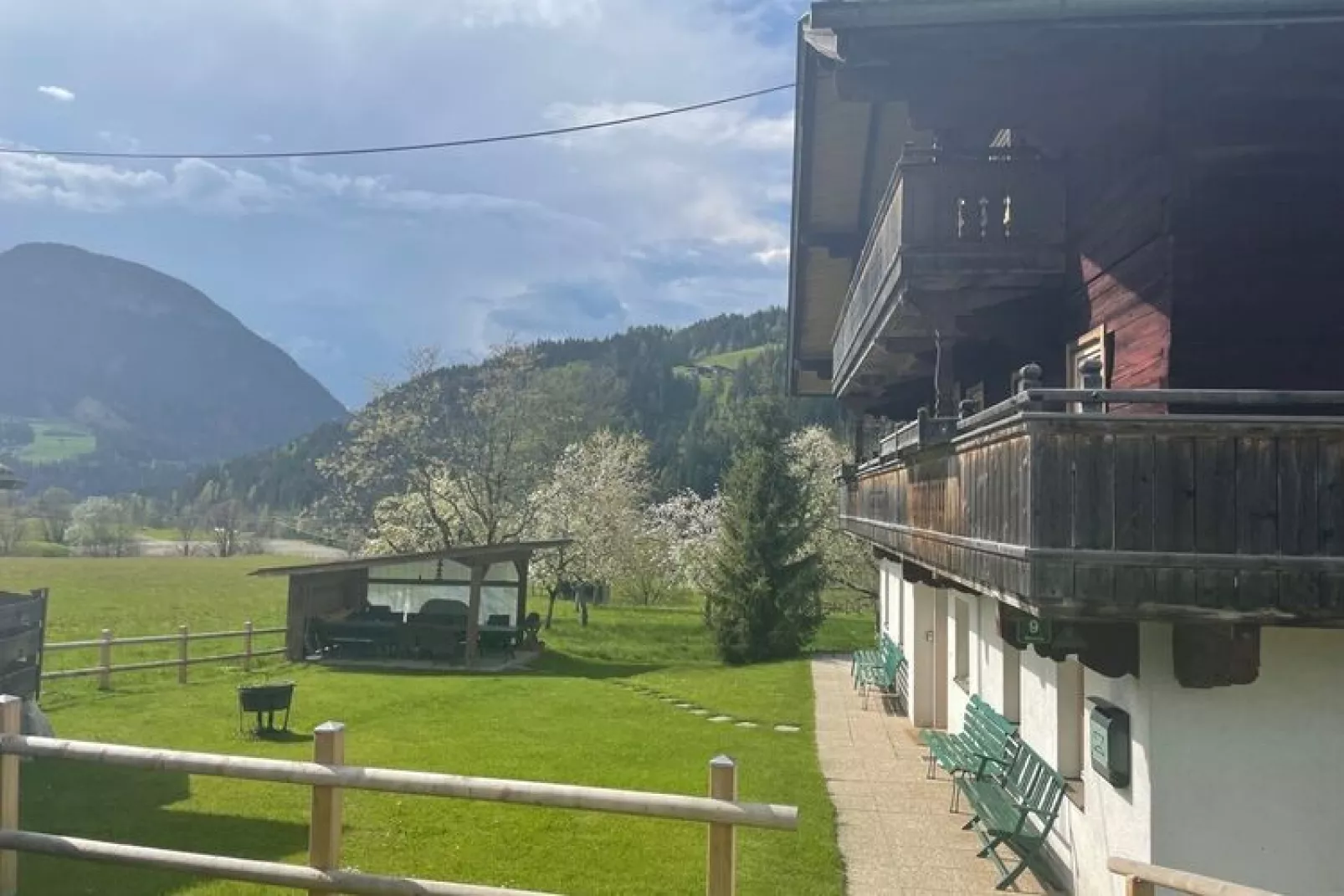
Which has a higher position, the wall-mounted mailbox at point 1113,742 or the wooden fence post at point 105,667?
the wall-mounted mailbox at point 1113,742

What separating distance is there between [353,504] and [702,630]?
1771 cm

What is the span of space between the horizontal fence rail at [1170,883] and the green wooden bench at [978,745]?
4497 millimetres

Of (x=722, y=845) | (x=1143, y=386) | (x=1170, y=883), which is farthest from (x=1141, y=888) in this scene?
(x=1143, y=386)

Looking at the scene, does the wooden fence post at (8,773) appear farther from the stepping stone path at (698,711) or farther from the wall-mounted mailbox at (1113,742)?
the stepping stone path at (698,711)

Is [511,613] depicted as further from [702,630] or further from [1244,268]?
[1244,268]

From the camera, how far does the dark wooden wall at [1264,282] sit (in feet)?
21.6

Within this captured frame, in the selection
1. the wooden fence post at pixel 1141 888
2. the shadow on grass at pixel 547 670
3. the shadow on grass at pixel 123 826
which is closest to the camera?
the wooden fence post at pixel 1141 888

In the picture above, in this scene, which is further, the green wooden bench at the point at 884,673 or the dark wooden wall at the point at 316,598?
the dark wooden wall at the point at 316,598

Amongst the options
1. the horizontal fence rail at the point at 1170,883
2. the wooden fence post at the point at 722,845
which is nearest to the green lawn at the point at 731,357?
the wooden fence post at the point at 722,845

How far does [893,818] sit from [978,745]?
1215 millimetres

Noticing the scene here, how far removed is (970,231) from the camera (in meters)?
8.19

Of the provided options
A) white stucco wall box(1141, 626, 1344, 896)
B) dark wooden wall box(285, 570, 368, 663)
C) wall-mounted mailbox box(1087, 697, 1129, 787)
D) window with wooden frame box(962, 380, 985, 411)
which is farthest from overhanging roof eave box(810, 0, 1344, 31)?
dark wooden wall box(285, 570, 368, 663)

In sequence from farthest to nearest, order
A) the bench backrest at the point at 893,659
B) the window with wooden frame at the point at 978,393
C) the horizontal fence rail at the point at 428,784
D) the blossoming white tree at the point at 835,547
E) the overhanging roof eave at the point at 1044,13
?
1. the blossoming white tree at the point at 835,547
2. the bench backrest at the point at 893,659
3. the window with wooden frame at the point at 978,393
4. the overhanging roof eave at the point at 1044,13
5. the horizontal fence rail at the point at 428,784

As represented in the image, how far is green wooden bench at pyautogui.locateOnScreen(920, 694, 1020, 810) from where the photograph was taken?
9391 mm
